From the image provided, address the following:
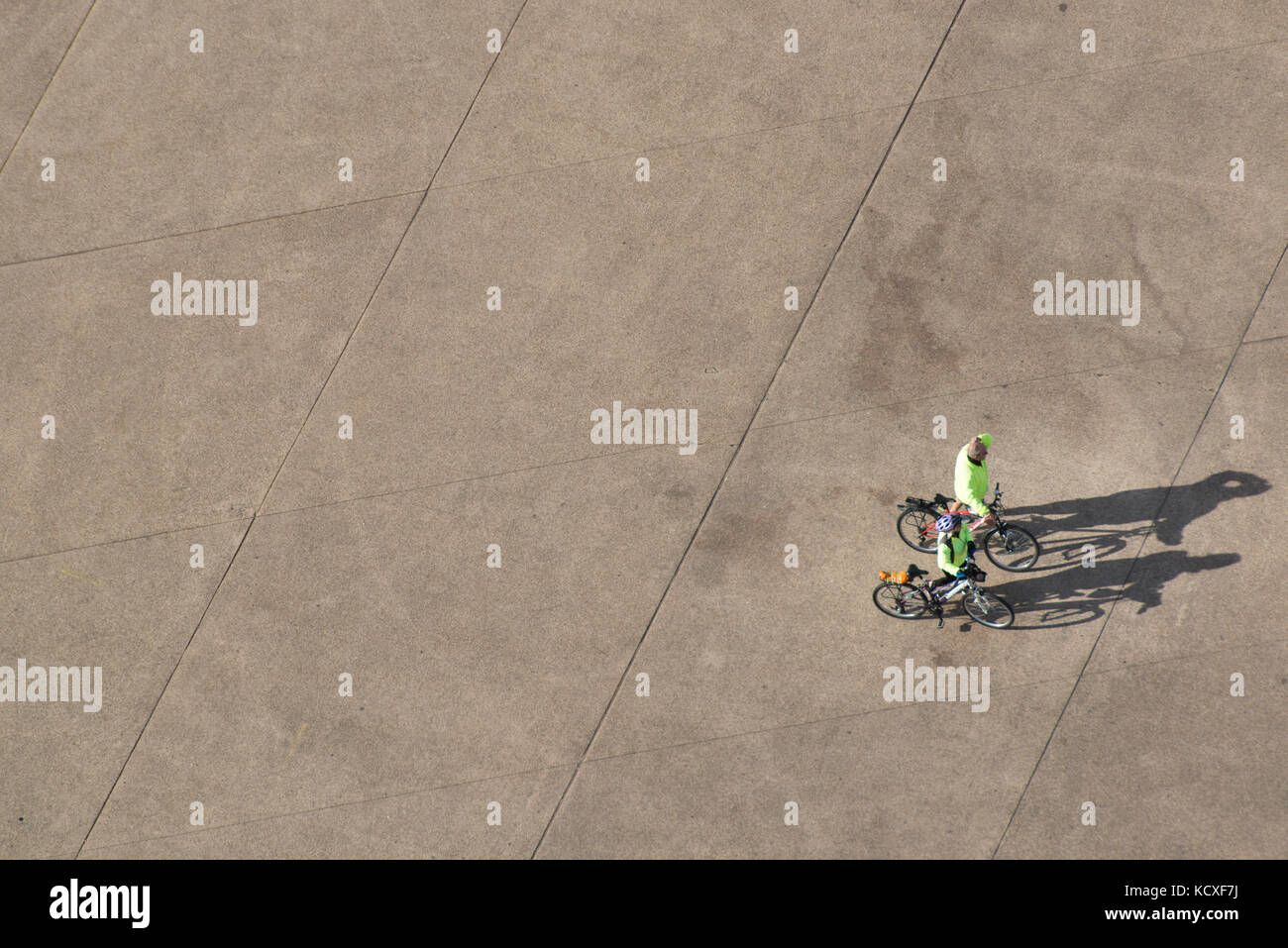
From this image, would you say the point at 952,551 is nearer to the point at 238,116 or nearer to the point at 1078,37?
the point at 1078,37

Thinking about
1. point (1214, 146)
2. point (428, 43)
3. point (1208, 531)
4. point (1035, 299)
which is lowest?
point (1208, 531)

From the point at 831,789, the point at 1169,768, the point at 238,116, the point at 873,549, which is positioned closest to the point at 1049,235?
the point at 873,549

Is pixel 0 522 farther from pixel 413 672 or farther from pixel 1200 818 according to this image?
pixel 1200 818

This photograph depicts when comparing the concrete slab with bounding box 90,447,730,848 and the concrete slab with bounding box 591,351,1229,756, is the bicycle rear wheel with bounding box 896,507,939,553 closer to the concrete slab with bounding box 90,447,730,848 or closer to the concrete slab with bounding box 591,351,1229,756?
the concrete slab with bounding box 591,351,1229,756

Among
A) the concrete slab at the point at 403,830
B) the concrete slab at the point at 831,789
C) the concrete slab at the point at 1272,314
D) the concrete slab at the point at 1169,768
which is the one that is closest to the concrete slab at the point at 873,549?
the concrete slab at the point at 831,789

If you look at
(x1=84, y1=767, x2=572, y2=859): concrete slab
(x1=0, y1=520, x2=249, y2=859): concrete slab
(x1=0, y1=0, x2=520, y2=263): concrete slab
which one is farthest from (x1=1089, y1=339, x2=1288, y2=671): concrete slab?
(x1=0, y1=520, x2=249, y2=859): concrete slab

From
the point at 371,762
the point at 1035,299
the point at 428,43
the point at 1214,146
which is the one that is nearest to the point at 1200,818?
the point at 1035,299

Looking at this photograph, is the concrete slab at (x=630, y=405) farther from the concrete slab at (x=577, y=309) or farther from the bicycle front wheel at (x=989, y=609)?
the bicycle front wheel at (x=989, y=609)
